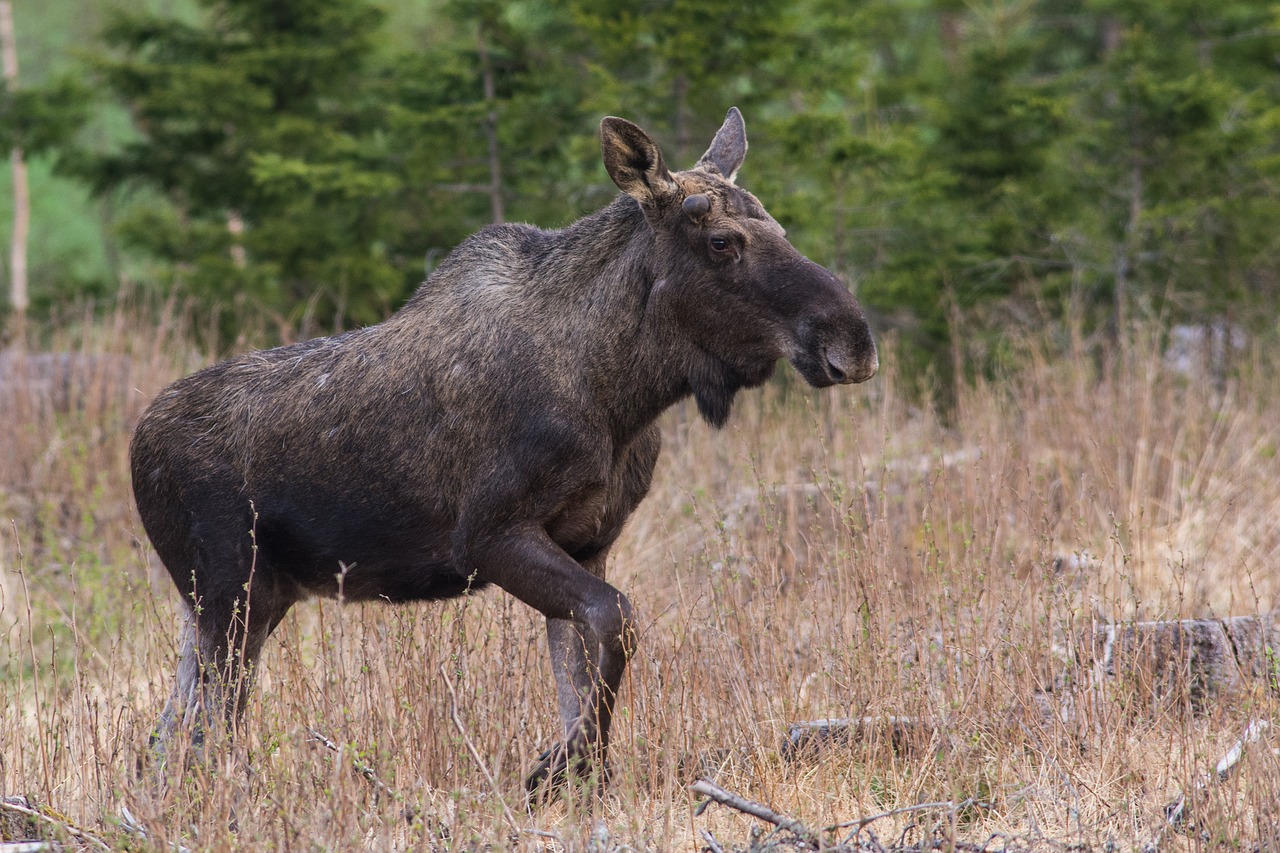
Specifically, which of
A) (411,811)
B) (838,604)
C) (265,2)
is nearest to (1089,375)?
(838,604)

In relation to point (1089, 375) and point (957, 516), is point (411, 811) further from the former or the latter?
point (1089, 375)

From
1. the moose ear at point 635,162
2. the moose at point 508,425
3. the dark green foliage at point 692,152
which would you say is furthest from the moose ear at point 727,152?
the dark green foliage at point 692,152

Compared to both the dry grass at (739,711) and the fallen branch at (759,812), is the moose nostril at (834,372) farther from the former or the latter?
the fallen branch at (759,812)

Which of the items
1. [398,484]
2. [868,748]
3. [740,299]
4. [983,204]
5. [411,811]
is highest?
[740,299]

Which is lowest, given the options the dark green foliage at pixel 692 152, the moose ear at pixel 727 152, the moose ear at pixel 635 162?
the dark green foliage at pixel 692 152

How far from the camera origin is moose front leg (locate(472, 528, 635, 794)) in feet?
16.0

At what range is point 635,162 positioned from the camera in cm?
522

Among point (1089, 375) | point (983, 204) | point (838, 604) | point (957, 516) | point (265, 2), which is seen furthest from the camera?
point (265, 2)

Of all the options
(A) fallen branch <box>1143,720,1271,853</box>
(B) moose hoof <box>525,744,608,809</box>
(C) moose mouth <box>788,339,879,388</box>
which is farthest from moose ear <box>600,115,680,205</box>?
(A) fallen branch <box>1143,720,1271,853</box>

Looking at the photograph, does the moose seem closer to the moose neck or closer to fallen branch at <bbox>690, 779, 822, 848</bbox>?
the moose neck

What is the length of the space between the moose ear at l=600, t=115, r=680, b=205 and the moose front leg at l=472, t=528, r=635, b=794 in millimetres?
1306

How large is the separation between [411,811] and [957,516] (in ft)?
14.9

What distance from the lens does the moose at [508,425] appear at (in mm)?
5008

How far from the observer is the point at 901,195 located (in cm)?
1384
